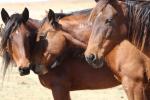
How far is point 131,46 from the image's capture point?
4.88 metres

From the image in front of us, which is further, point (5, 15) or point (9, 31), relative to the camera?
point (5, 15)

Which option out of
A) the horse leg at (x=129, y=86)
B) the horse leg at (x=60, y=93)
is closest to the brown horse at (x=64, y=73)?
the horse leg at (x=60, y=93)

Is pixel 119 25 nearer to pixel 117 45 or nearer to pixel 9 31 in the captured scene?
pixel 117 45

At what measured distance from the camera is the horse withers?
5.45 metres

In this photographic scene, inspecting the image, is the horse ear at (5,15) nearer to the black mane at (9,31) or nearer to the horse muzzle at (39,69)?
the black mane at (9,31)

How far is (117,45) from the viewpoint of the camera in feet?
15.2

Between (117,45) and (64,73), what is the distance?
1.37 meters

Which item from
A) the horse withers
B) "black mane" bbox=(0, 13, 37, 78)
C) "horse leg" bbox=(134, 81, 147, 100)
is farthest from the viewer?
"black mane" bbox=(0, 13, 37, 78)

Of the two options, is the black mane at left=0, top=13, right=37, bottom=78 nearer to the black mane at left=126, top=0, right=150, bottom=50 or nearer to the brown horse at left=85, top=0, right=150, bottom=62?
the brown horse at left=85, top=0, right=150, bottom=62

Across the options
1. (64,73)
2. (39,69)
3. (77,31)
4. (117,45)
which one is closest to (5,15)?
(39,69)

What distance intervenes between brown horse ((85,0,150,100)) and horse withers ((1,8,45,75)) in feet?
3.93

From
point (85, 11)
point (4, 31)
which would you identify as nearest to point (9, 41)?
point (4, 31)

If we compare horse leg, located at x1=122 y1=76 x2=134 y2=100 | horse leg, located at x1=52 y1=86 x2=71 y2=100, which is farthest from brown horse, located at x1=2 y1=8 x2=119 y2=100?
horse leg, located at x1=122 y1=76 x2=134 y2=100

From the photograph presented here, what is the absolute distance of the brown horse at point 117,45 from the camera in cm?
444
